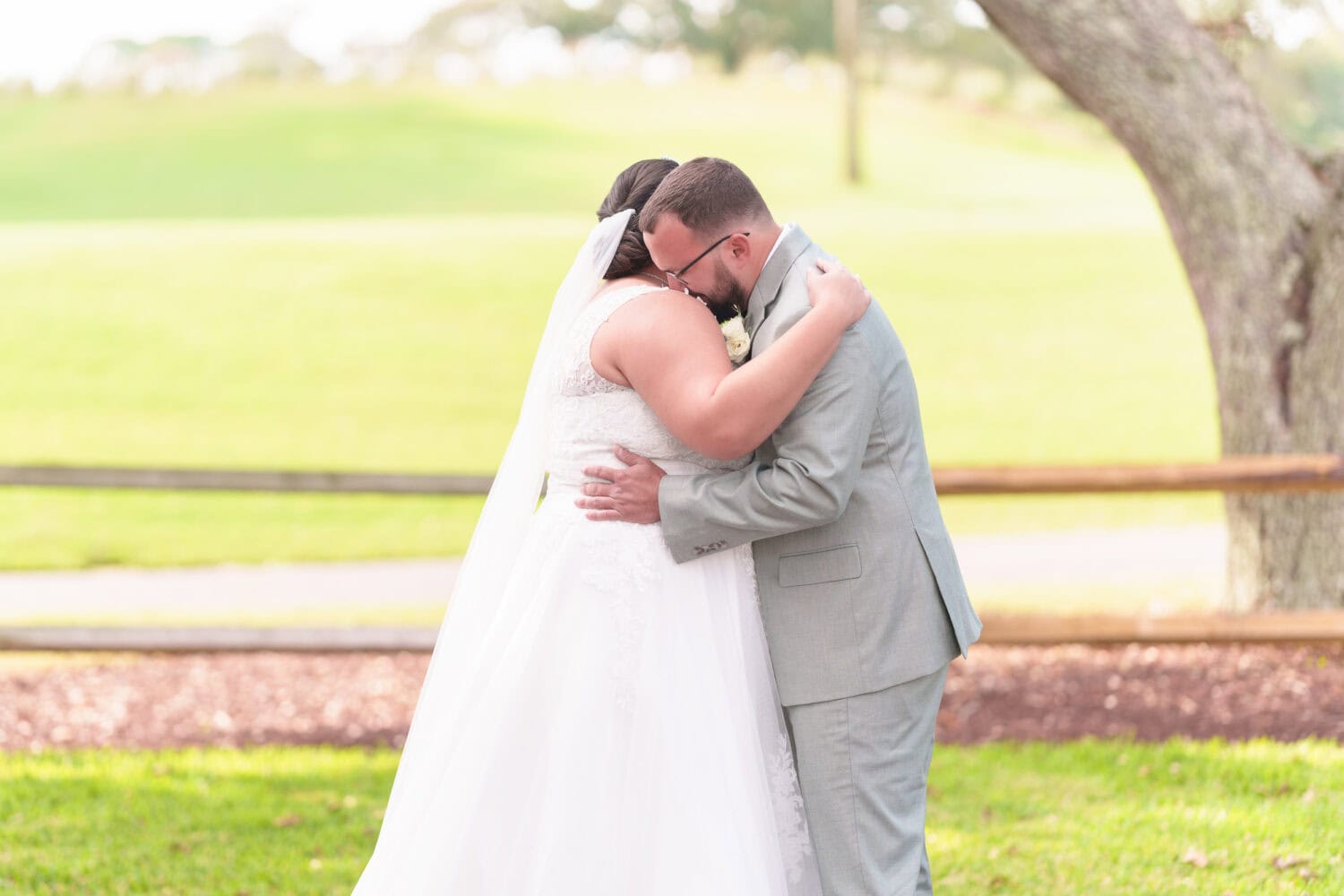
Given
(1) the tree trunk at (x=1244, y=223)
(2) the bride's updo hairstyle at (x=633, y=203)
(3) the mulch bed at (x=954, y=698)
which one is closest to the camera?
(2) the bride's updo hairstyle at (x=633, y=203)

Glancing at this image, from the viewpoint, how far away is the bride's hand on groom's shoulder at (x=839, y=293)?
304cm

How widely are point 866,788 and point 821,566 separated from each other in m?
0.54

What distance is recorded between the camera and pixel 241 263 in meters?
24.9

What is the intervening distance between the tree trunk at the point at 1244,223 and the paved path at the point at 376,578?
242 centimetres

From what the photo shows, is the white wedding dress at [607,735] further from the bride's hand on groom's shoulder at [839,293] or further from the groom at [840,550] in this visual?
the bride's hand on groom's shoulder at [839,293]

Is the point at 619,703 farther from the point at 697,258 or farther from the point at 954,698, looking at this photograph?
the point at 954,698

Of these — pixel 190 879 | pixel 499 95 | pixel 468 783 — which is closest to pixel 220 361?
pixel 190 879

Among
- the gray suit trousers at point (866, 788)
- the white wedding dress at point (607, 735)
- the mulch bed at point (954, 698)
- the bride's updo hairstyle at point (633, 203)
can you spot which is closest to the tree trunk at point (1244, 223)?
the mulch bed at point (954, 698)

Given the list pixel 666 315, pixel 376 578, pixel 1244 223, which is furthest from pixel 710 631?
pixel 376 578

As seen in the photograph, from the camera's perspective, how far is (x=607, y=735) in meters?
3.21

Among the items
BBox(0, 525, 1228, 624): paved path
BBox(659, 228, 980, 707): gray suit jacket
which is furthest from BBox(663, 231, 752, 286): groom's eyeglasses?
BBox(0, 525, 1228, 624): paved path

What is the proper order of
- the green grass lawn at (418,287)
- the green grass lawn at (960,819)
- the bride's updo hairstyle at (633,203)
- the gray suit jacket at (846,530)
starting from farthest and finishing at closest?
1. the green grass lawn at (418,287)
2. the green grass lawn at (960,819)
3. the bride's updo hairstyle at (633,203)
4. the gray suit jacket at (846,530)

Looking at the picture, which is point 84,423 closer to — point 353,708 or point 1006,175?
point 353,708

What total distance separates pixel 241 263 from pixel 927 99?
28864mm
